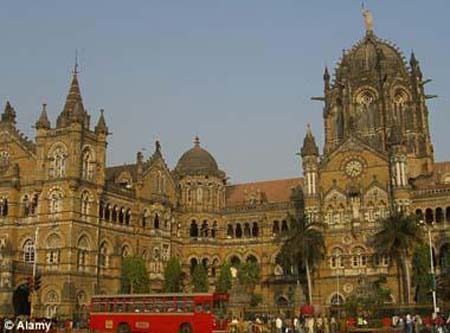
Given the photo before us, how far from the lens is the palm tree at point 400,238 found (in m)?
62.0

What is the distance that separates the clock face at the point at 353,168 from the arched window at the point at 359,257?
26.1ft

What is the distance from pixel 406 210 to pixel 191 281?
81.6ft

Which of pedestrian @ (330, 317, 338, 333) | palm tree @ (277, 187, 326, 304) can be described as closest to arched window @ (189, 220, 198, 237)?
palm tree @ (277, 187, 326, 304)

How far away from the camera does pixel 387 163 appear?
7238 cm

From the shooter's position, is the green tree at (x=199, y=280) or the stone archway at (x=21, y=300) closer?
the stone archway at (x=21, y=300)

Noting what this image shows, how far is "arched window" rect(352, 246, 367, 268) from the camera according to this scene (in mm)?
71562

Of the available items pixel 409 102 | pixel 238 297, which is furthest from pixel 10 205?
pixel 409 102

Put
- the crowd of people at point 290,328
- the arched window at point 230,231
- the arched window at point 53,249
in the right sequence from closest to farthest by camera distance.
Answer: the crowd of people at point 290,328
the arched window at point 53,249
the arched window at point 230,231

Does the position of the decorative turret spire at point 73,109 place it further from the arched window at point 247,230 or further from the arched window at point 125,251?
the arched window at point 247,230

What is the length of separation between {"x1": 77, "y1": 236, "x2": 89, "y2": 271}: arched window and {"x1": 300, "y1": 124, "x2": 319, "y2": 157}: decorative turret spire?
25.9 meters

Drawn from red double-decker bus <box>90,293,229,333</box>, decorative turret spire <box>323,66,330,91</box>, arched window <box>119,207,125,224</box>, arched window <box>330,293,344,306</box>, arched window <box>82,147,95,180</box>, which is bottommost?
red double-decker bus <box>90,293,229,333</box>

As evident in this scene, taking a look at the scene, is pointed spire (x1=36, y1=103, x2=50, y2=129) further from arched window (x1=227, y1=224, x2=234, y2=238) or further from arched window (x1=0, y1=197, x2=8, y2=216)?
arched window (x1=227, y1=224, x2=234, y2=238)

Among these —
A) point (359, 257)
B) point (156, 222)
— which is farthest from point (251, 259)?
point (359, 257)

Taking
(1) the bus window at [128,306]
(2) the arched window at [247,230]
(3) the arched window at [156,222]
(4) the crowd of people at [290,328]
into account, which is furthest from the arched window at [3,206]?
(4) the crowd of people at [290,328]
